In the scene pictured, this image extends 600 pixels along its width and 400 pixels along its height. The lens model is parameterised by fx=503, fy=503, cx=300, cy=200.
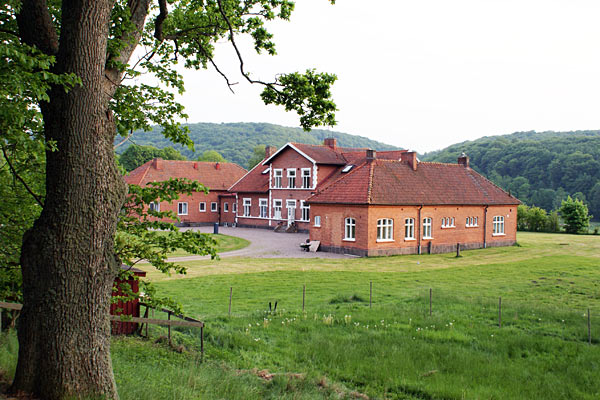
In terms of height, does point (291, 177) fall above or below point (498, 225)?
above

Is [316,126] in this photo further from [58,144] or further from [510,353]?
[510,353]

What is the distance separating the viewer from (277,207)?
46844mm

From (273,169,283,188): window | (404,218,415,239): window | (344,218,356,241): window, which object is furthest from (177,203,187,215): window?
(404,218,415,239): window

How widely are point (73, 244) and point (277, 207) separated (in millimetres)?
40798

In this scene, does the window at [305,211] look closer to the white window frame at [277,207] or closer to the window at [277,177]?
the white window frame at [277,207]

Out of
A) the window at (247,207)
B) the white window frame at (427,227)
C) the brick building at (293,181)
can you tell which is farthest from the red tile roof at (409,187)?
the window at (247,207)

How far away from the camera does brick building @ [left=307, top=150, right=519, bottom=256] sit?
31406 mm

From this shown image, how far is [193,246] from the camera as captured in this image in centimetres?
799

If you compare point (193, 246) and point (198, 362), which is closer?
point (193, 246)

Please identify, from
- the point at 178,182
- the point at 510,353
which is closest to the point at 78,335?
the point at 178,182

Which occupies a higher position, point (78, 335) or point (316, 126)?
point (316, 126)

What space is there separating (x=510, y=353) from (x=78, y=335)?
949cm

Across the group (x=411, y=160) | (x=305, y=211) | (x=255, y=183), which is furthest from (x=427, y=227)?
(x=255, y=183)

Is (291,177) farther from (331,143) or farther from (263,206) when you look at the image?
(331,143)
